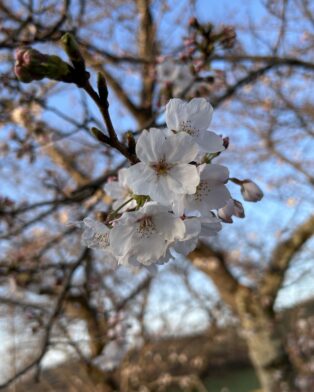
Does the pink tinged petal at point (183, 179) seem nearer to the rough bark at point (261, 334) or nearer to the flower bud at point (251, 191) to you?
the flower bud at point (251, 191)

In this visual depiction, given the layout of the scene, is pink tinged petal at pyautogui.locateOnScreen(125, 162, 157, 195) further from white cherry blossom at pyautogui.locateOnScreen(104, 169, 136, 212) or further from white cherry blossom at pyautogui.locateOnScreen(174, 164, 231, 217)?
white cherry blossom at pyautogui.locateOnScreen(104, 169, 136, 212)

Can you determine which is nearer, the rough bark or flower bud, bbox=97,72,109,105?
flower bud, bbox=97,72,109,105

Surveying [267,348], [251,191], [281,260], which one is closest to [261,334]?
[267,348]

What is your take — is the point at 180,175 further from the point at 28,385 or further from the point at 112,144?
the point at 28,385

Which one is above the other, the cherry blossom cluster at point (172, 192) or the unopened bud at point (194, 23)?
the unopened bud at point (194, 23)

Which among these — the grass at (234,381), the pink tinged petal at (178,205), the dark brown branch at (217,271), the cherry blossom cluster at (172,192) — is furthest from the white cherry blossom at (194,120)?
the grass at (234,381)

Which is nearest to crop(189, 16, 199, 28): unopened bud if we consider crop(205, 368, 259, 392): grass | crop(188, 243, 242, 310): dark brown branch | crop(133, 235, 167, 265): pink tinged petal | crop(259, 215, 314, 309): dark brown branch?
crop(133, 235, 167, 265): pink tinged petal
